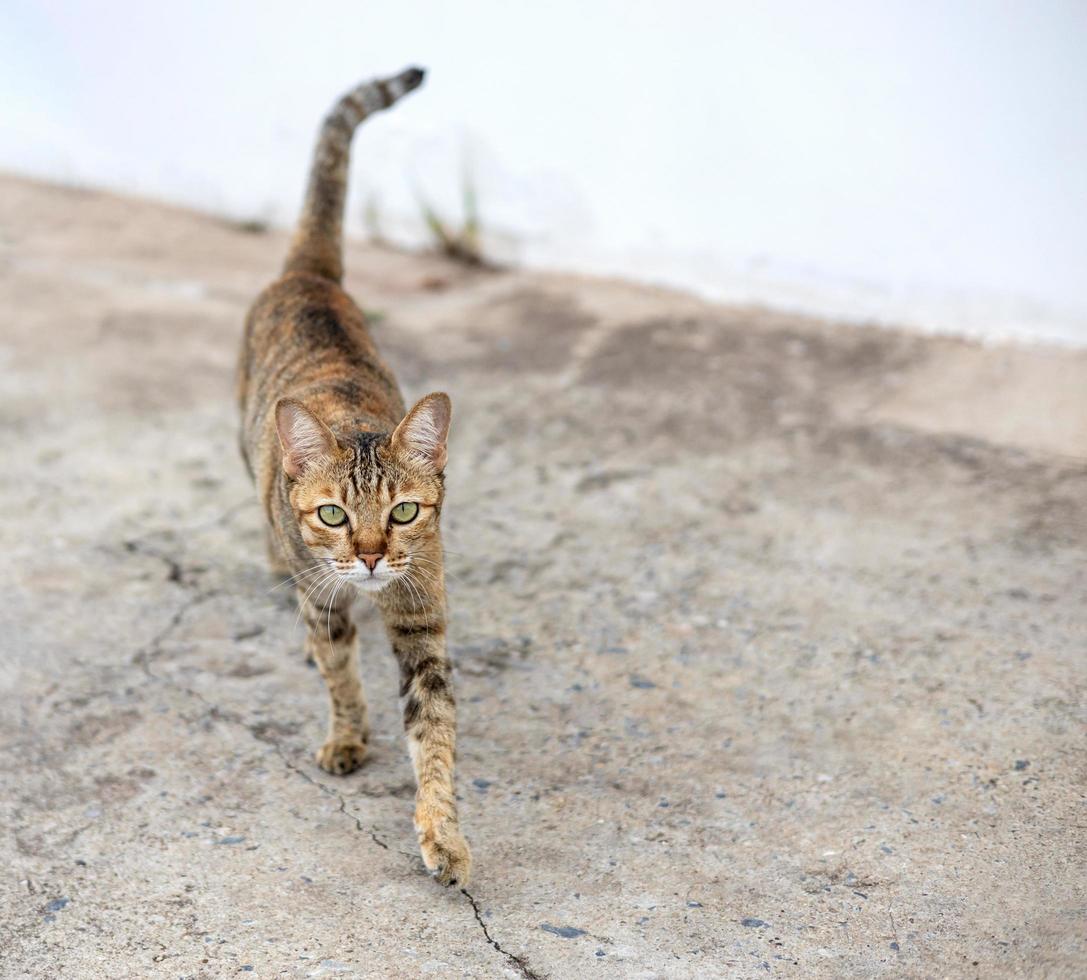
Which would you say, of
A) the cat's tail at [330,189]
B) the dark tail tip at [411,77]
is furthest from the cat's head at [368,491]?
the dark tail tip at [411,77]

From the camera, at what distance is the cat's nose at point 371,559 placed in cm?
303

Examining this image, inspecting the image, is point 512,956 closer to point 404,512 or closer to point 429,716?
point 429,716

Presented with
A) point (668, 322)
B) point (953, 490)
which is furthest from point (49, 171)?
point (953, 490)

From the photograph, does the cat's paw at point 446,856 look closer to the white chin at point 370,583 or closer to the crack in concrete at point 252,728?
the crack in concrete at point 252,728

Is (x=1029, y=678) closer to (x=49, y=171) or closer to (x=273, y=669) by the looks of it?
(x=273, y=669)

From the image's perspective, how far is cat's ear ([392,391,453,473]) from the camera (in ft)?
10.3

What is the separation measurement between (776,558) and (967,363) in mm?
2016

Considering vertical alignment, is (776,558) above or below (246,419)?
below

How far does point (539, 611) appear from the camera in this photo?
14.2 feet

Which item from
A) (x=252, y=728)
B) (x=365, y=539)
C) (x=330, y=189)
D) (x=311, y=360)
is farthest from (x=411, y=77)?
(x=252, y=728)

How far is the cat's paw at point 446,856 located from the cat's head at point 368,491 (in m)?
0.63

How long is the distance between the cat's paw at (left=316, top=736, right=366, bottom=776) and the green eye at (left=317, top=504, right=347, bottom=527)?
73cm

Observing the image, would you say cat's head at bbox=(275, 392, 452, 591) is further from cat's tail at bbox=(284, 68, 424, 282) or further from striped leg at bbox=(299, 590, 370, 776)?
cat's tail at bbox=(284, 68, 424, 282)

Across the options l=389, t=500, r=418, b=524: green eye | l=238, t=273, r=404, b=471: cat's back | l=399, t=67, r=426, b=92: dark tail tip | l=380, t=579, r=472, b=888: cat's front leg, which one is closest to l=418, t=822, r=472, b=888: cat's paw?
l=380, t=579, r=472, b=888: cat's front leg
